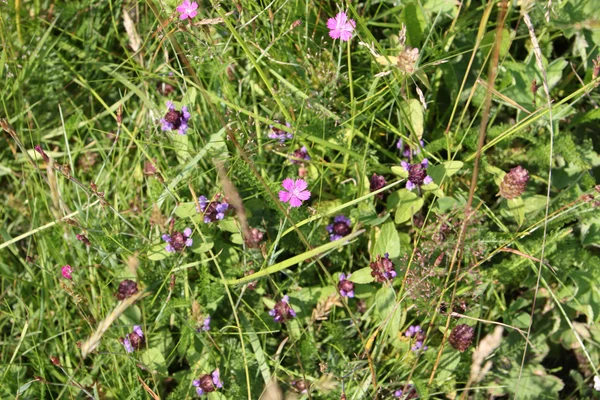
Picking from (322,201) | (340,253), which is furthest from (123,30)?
(340,253)

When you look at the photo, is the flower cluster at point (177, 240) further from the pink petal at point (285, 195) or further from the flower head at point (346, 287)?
the flower head at point (346, 287)

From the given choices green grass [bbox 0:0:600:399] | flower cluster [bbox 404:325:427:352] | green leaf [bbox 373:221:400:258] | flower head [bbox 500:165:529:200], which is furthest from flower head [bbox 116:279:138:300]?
flower head [bbox 500:165:529:200]

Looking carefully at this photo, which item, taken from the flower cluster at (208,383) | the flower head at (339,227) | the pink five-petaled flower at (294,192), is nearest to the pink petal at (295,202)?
the pink five-petaled flower at (294,192)

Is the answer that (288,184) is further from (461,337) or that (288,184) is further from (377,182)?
(461,337)

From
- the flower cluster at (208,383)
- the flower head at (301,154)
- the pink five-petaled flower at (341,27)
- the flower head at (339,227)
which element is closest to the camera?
the pink five-petaled flower at (341,27)

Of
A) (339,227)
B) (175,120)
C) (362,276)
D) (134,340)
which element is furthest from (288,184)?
(134,340)

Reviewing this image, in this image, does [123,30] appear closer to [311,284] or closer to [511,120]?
[311,284]
